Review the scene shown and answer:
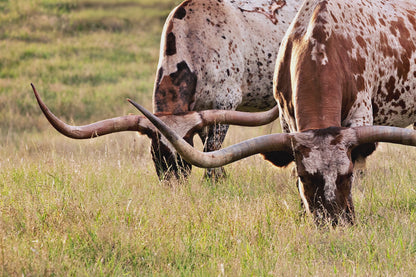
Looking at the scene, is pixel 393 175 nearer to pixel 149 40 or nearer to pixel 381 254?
pixel 381 254

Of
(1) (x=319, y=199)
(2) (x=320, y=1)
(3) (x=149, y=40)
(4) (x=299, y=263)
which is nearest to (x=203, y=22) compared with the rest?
(2) (x=320, y=1)

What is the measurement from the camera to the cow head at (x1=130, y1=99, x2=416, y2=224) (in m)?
4.46

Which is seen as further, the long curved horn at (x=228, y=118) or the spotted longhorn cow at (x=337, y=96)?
the long curved horn at (x=228, y=118)

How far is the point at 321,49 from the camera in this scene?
526 cm

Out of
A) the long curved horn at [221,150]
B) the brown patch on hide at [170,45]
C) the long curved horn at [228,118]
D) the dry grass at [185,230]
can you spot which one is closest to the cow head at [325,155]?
the long curved horn at [221,150]

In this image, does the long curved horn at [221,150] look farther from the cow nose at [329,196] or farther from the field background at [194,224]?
the field background at [194,224]

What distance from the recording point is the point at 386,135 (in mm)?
4484

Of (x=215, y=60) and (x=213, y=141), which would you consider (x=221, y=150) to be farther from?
(x=215, y=60)

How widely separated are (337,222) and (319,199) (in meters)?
0.21

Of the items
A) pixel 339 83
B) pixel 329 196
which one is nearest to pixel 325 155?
pixel 329 196

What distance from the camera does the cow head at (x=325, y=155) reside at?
176 inches

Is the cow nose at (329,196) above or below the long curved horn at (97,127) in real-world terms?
below

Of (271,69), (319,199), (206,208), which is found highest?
(271,69)

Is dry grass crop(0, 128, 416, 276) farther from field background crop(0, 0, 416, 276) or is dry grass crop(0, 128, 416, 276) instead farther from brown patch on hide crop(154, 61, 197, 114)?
brown patch on hide crop(154, 61, 197, 114)
